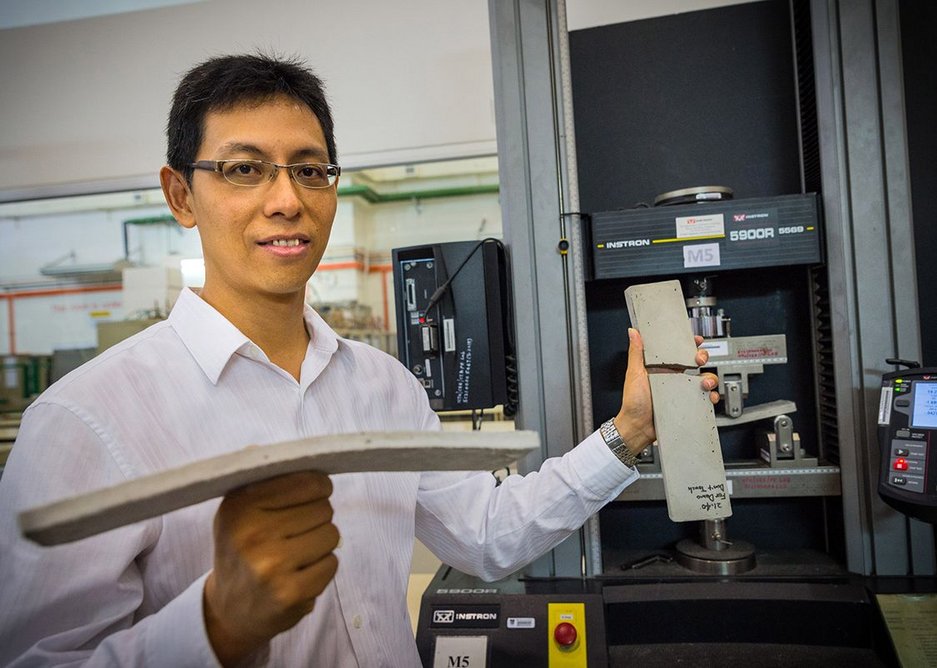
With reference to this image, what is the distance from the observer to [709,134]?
1.75 m

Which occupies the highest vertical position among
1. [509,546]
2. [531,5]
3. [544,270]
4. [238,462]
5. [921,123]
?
[531,5]

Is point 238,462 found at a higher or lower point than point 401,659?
higher

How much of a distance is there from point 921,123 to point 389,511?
1690 mm

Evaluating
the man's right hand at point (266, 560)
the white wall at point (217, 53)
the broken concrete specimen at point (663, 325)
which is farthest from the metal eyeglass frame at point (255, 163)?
the white wall at point (217, 53)

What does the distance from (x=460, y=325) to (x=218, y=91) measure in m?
0.85

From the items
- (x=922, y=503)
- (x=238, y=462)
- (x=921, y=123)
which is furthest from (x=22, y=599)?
(x=921, y=123)

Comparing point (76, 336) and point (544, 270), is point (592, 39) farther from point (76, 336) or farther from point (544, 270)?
point (76, 336)

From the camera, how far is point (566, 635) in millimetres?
1293

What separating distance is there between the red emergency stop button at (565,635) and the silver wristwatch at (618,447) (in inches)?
16.1

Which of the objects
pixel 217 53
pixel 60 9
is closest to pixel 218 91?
pixel 217 53

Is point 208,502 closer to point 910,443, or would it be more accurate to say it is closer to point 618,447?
point 618,447

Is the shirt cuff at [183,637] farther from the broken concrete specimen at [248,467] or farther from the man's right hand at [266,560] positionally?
the broken concrete specimen at [248,467]

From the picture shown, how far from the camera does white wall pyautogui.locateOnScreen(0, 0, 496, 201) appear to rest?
3.20 meters

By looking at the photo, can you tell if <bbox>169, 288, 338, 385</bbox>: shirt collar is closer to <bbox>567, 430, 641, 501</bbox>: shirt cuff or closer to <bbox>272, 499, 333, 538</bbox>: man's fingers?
<bbox>272, 499, 333, 538</bbox>: man's fingers
